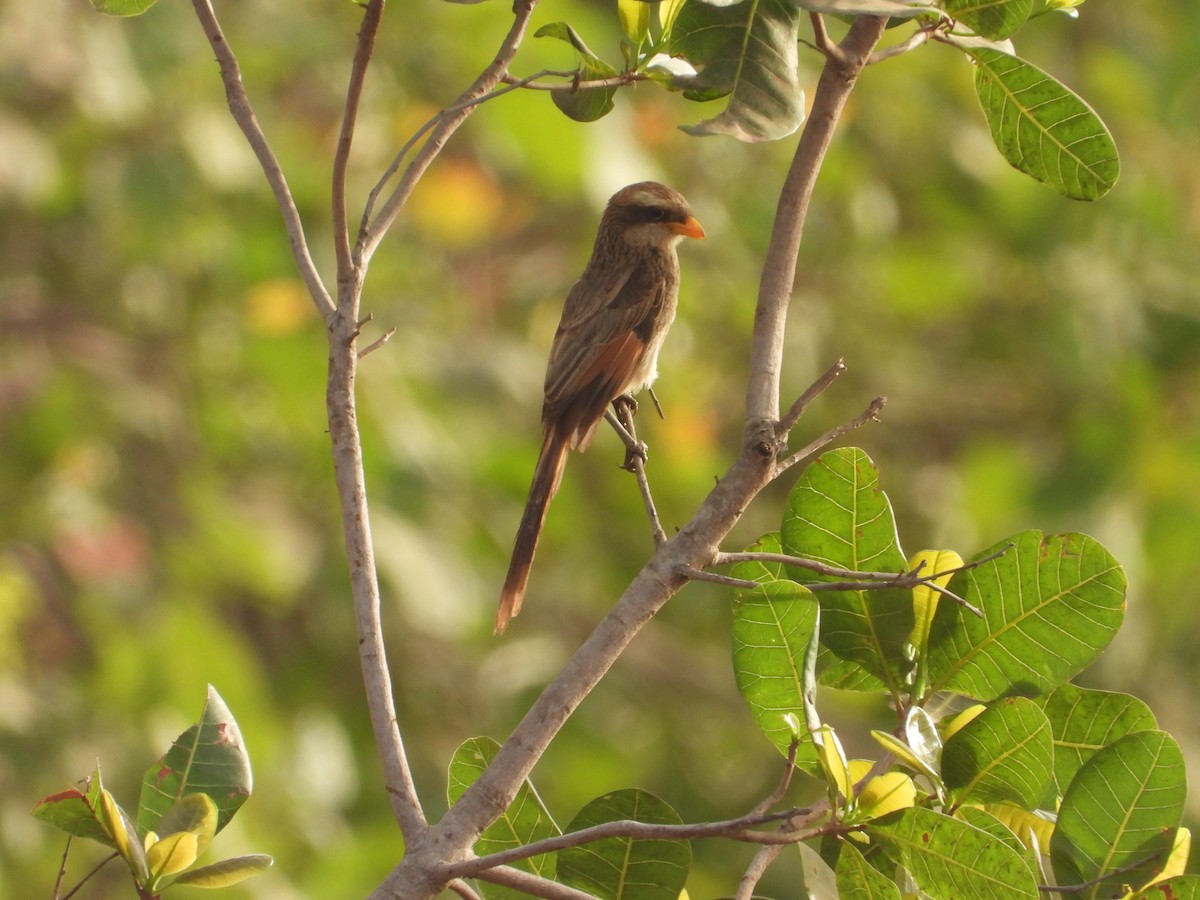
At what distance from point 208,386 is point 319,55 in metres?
1.73

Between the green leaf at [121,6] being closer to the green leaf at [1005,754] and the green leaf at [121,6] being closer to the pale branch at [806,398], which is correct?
the pale branch at [806,398]

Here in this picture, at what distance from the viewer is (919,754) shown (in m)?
1.81

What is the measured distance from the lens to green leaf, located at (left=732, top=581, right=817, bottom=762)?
187cm

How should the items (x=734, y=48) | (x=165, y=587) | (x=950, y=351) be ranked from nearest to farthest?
(x=734, y=48)
(x=165, y=587)
(x=950, y=351)

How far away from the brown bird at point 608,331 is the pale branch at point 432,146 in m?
0.94

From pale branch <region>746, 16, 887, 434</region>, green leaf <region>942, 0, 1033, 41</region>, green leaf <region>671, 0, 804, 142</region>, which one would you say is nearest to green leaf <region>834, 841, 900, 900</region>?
pale branch <region>746, 16, 887, 434</region>

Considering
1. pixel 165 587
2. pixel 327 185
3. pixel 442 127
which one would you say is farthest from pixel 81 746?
pixel 442 127

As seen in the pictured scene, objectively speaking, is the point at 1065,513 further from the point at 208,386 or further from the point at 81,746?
the point at 81,746

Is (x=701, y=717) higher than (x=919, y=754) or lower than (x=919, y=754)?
lower

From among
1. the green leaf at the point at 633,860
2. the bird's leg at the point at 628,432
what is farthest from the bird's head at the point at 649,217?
the green leaf at the point at 633,860

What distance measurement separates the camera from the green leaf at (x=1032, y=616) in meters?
1.87

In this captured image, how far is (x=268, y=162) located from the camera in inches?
83.0

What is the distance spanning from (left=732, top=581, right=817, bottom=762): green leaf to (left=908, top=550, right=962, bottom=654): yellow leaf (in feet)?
0.61

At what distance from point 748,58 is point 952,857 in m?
1.14
